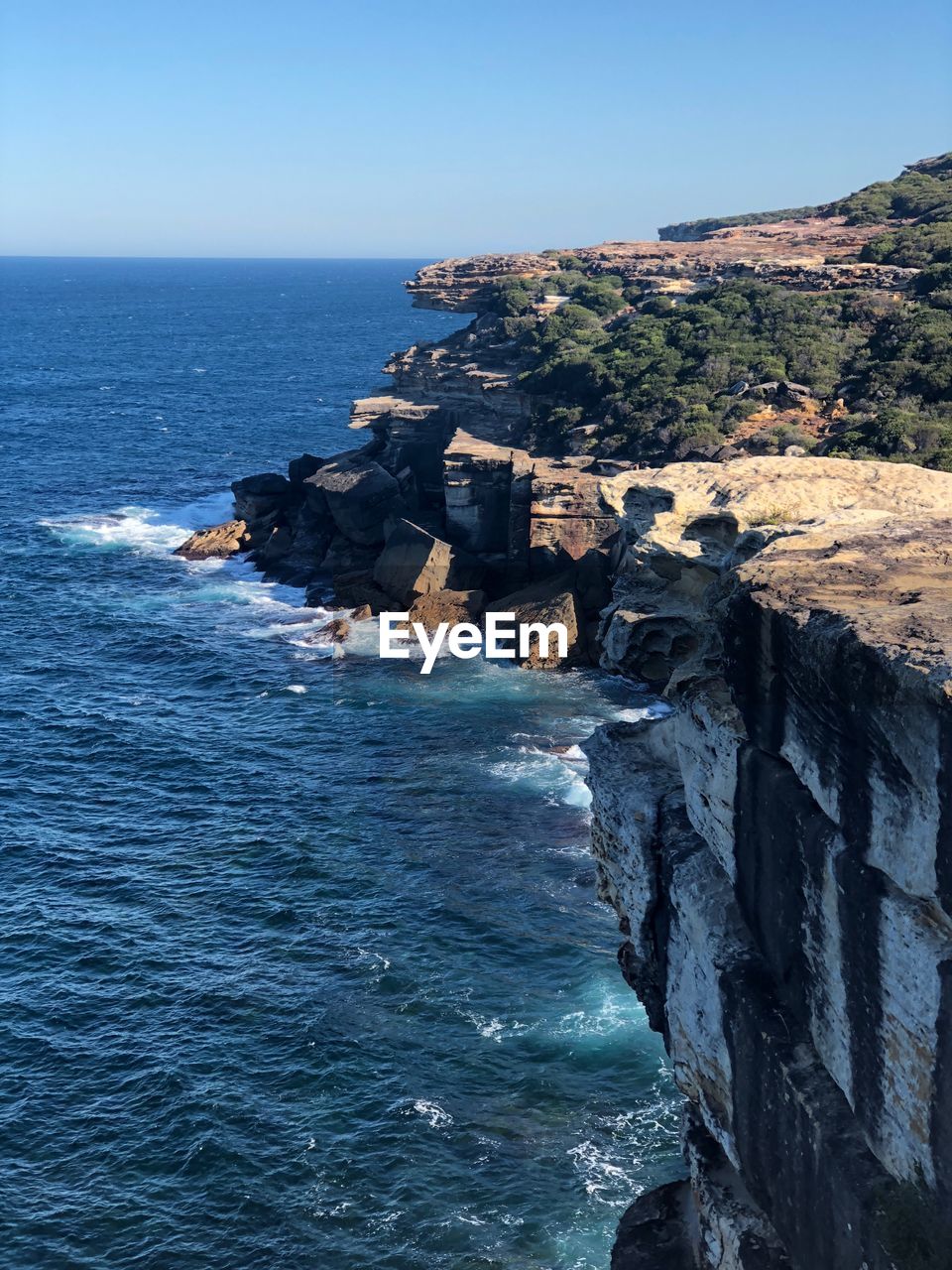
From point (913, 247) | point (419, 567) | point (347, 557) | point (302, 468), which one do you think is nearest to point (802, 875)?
point (419, 567)

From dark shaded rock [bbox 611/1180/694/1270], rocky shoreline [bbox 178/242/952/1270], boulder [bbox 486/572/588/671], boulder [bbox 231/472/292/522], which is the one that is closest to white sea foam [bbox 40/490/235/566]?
boulder [bbox 231/472/292/522]

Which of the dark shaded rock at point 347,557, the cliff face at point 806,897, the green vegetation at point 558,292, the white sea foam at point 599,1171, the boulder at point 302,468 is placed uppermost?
the green vegetation at point 558,292

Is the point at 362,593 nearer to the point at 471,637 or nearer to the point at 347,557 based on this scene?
the point at 347,557

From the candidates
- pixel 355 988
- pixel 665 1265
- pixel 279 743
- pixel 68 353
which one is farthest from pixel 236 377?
pixel 665 1265

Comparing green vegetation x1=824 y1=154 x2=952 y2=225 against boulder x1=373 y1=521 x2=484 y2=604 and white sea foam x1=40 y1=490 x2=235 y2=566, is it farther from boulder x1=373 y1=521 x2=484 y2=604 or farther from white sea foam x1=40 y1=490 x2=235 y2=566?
white sea foam x1=40 y1=490 x2=235 y2=566

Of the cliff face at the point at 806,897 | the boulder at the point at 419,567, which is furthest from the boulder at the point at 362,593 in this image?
the cliff face at the point at 806,897

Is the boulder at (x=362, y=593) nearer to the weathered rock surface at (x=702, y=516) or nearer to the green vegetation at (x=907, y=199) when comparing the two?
the weathered rock surface at (x=702, y=516)
